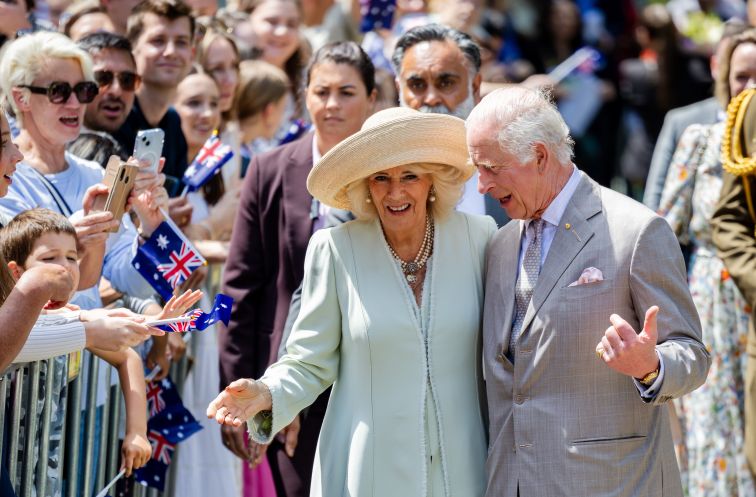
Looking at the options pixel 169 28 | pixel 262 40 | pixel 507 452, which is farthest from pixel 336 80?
pixel 262 40

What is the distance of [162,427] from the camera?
6125 mm

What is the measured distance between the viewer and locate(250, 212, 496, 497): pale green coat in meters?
4.57

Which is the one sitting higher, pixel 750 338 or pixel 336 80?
pixel 336 80

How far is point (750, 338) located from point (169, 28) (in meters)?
3.59

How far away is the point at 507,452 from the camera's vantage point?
4.44 meters

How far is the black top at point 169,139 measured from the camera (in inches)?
269

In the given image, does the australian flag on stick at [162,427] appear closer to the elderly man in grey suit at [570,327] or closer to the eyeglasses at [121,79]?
the eyeglasses at [121,79]

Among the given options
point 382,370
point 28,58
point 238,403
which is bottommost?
point 238,403

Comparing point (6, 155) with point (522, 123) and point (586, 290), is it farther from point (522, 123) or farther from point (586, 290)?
point (586, 290)

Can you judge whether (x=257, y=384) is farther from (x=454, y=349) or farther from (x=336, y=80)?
(x=336, y=80)

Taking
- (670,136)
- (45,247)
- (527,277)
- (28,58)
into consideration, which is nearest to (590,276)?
(527,277)

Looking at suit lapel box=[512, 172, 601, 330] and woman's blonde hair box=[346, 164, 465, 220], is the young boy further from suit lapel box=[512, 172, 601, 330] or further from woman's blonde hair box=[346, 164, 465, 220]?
suit lapel box=[512, 172, 601, 330]

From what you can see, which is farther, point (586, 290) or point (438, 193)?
point (438, 193)

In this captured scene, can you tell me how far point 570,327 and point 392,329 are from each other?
641mm
